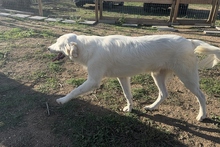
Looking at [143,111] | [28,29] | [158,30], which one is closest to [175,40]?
[143,111]

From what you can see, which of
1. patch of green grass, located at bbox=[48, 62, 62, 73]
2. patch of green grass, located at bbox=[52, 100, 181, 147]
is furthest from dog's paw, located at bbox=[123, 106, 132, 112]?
patch of green grass, located at bbox=[48, 62, 62, 73]

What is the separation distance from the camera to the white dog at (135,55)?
3059 millimetres

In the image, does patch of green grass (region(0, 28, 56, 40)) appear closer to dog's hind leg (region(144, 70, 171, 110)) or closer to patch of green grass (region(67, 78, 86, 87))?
patch of green grass (region(67, 78, 86, 87))

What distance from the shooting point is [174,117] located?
3.64 metres

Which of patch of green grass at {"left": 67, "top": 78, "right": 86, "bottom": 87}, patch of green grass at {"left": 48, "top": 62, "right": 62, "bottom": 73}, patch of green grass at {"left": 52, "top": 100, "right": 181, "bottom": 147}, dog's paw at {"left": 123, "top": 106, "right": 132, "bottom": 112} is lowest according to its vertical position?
patch of green grass at {"left": 52, "top": 100, "right": 181, "bottom": 147}

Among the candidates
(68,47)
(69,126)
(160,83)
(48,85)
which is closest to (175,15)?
(160,83)

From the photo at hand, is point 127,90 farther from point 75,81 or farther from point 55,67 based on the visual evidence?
point 55,67

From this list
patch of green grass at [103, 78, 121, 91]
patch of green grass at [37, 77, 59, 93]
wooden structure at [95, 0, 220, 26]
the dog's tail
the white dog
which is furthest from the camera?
wooden structure at [95, 0, 220, 26]

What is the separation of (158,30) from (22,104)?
7.19 meters

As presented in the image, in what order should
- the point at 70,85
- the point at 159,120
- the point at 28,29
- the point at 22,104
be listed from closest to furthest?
the point at 159,120 < the point at 22,104 < the point at 70,85 < the point at 28,29

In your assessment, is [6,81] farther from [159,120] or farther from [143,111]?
[159,120]

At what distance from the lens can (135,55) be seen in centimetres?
313

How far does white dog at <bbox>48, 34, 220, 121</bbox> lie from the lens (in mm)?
3059

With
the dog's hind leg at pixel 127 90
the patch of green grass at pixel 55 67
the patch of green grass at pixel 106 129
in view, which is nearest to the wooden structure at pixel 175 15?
the patch of green grass at pixel 55 67
